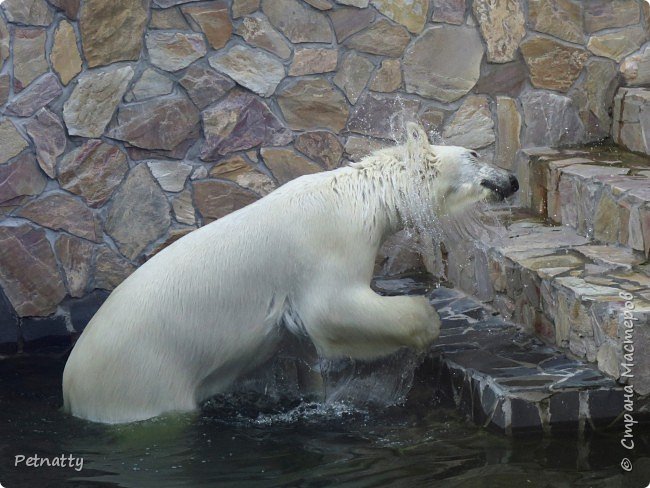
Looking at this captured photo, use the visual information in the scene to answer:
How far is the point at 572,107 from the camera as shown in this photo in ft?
24.2

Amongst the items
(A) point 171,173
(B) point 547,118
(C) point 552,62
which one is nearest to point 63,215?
(A) point 171,173

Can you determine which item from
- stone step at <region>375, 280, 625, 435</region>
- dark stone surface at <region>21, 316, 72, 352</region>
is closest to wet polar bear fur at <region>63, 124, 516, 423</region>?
→ stone step at <region>375, 280, 625, 435</region>

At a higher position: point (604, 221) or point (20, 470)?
point (604, 221)

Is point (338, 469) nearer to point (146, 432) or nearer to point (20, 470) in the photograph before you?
point (146, 432)

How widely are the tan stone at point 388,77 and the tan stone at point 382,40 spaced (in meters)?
0.06

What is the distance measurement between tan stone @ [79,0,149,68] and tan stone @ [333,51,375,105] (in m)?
1.31

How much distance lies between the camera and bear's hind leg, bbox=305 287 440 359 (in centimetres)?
484

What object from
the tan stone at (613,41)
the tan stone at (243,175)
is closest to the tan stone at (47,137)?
the tan stone at (243,175)

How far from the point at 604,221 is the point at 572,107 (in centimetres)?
159

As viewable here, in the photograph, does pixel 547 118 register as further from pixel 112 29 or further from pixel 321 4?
pixel 112 29

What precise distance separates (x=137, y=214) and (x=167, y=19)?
126 cm

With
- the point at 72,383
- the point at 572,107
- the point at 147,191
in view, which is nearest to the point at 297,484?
the point at 72,383

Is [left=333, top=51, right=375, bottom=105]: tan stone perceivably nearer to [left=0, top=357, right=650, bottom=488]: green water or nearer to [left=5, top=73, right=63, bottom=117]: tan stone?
[left=5, top=73, right=63, bottom=117]: tan stone

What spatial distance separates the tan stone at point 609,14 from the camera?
7297 millimetres
